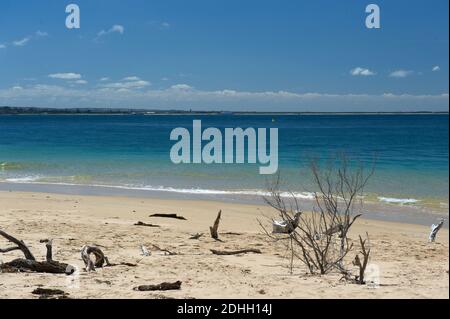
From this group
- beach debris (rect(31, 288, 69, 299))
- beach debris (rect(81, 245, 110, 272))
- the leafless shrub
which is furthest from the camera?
the leafless shrub

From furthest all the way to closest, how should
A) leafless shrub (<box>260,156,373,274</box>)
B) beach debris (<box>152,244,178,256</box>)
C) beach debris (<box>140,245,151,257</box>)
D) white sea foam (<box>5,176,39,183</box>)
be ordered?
white sea foam (<box>5,176,39,183</box>) → beach debris (<box>152,244,178,256</box>) → beach debris (<box>140,245,151,257</box>) → leafless shrub (<box>260,156,373,274</box>)

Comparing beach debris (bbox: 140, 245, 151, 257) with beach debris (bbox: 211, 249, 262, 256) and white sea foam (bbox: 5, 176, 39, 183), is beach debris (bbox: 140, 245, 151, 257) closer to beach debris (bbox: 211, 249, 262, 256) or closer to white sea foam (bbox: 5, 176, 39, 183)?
beach debris (bbox: 211, 249, 262, 256)

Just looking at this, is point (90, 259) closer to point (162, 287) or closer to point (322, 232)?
point (162, 287)

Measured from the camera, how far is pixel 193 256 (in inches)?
353

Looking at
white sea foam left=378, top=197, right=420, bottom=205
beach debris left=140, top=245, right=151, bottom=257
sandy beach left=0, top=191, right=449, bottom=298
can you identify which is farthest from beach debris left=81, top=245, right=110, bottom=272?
white sea foam left=378, top=197, right=420, bottom=205

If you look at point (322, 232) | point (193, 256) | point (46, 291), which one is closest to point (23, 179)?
point (193, 256)

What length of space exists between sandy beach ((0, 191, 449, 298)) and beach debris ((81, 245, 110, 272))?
0.39 ft

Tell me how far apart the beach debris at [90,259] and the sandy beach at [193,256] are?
118 mm

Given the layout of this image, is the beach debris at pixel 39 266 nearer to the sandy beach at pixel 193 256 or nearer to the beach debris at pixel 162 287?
the sandy beach at pixel 193 256

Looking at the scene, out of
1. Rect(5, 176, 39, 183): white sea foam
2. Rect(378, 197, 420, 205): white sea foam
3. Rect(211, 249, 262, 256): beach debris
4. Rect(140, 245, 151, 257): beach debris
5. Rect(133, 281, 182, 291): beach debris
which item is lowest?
Rect(5, 176, 39, 183): white sea foam

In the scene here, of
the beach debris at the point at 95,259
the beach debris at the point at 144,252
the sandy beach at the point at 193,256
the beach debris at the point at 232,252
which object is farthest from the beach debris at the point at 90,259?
the beach debris at the point at 232,252

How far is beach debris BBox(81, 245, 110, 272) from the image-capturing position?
24.8ft

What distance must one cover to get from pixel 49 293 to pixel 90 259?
1440 millimetres

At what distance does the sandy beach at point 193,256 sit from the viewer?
652cm
